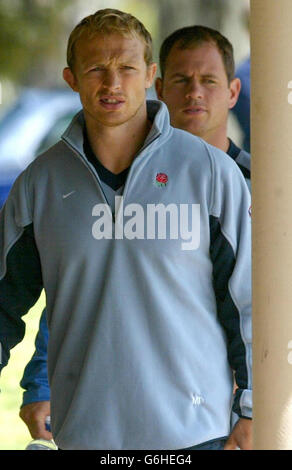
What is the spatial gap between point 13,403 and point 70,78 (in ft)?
4.64

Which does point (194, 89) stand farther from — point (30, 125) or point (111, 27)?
point (30, 125)

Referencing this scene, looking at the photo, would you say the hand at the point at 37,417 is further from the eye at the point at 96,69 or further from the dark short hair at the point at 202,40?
the dark short hair at the point at 202,40

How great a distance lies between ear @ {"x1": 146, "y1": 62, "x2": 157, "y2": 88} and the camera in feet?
14.1

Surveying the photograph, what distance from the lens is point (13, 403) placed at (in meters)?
4.43

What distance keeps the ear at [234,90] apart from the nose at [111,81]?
50 centimetres

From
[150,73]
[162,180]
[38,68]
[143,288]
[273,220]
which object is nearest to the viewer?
[273,220]

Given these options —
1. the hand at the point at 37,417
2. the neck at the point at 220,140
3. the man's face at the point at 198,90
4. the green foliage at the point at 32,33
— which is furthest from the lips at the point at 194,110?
the hand at the point at 37,417

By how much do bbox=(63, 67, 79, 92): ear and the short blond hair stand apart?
22mm

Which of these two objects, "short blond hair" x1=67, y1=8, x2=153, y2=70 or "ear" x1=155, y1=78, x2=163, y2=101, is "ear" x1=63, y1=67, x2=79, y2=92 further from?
"ear" x1=155, y1=78, x2=163, y2=101

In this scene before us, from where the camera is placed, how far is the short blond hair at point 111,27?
4.24m

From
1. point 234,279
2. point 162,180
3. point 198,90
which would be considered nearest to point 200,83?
point 198,90

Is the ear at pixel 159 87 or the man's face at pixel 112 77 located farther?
the ear at pixel 159 87

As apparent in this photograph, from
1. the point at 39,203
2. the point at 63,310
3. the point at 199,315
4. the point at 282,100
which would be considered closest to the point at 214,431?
the point at 199,315
